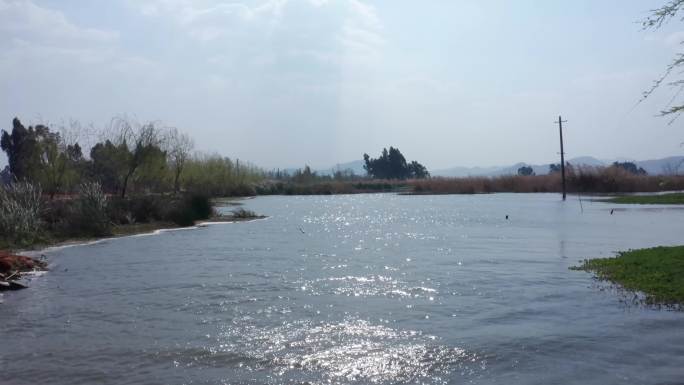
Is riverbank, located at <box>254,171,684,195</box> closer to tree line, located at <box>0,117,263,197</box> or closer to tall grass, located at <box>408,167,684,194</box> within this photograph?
tall grass, located at <box>408,167,684,194</box>

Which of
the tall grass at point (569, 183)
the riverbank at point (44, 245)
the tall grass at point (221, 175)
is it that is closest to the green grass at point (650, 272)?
Answer: the riverbank at point (44, 245)

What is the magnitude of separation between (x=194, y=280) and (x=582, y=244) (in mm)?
16145

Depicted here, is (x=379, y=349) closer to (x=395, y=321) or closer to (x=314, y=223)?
(x=395, y=321)

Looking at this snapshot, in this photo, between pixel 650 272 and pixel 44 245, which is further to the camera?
pixel 44 245

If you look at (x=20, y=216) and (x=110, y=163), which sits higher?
(x=110, y=163)

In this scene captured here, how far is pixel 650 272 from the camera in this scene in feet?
52.1

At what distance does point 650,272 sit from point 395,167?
143092mm

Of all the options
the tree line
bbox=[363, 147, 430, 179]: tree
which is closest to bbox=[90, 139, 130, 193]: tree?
the tree line

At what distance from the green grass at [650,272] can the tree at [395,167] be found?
138867mm

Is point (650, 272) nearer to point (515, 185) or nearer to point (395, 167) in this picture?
point (515, 185)

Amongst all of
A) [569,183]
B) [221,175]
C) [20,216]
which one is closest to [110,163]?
[20,216]

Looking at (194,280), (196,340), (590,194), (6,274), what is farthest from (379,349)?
(590,194)

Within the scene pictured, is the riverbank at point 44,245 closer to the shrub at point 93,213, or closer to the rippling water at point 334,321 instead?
the shrub at point 93,213

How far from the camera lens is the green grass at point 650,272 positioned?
13812 millimetres
